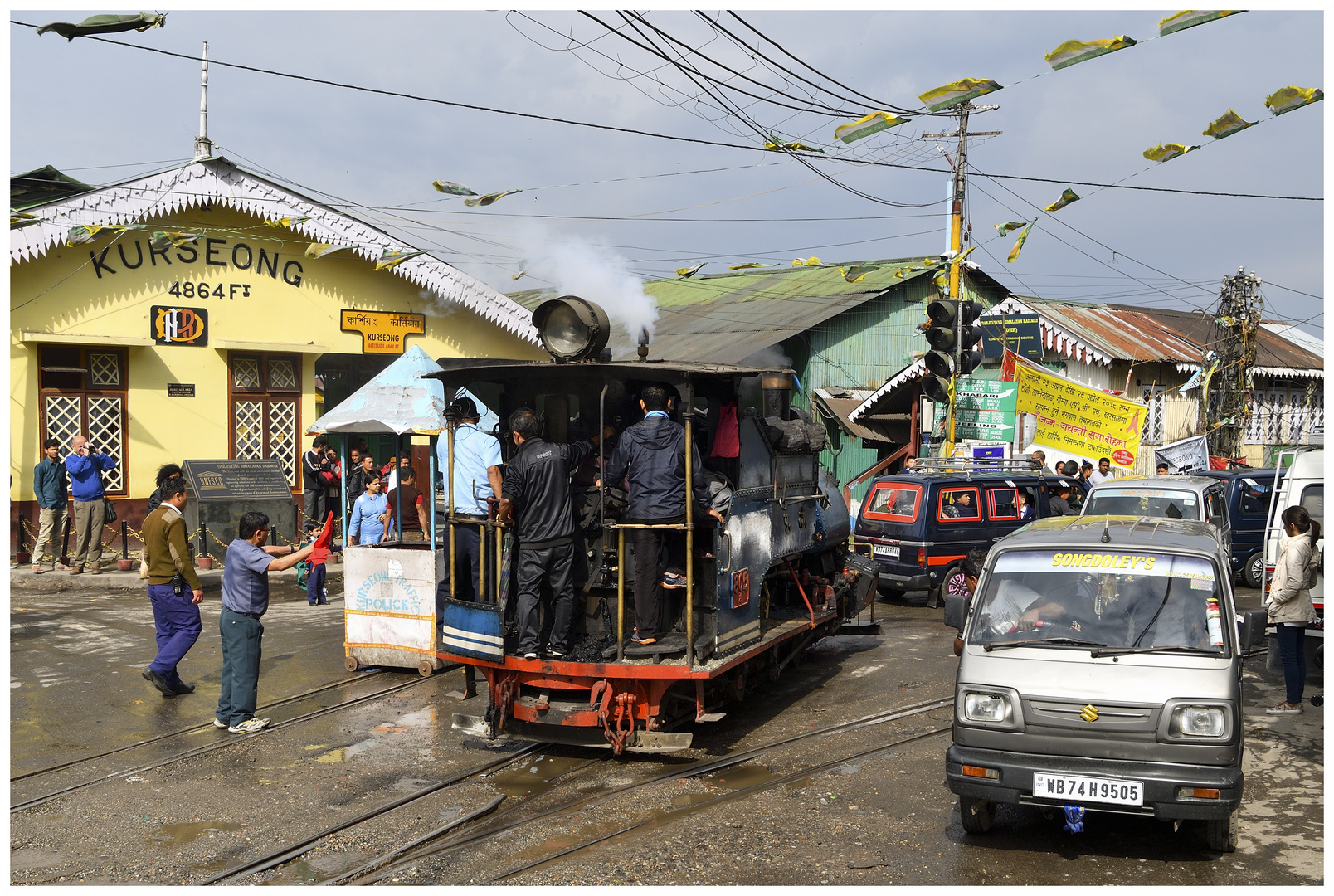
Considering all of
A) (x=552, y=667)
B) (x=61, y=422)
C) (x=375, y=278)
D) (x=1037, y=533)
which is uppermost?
(x=375, y=278)

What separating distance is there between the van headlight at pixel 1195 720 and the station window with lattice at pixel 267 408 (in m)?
14.7

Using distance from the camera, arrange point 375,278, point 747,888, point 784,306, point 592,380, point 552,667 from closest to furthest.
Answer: point 747,888 < point 552,667 < point 592,380 < point 375,278 < point 784,306

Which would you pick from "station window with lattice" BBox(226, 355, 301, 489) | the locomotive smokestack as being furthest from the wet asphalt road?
"station window with lattice" BBox(226, 355, 301, 489)

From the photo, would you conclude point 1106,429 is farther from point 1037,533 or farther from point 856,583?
point 1037,533

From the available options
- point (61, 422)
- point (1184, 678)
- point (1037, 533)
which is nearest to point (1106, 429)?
point (1037, 533)

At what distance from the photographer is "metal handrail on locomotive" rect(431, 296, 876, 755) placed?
7.54 meters

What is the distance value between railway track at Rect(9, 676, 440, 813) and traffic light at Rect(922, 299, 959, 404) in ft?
25.8

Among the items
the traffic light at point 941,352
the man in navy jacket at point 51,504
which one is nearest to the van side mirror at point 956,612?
the traffic light at point 941,352

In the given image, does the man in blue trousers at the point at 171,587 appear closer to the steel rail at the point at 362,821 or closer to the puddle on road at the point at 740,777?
the steel rail at the point at 362,821

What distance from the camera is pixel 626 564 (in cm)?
827

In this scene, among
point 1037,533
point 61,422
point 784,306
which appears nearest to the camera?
point 1037,533

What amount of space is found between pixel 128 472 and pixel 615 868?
13.7m

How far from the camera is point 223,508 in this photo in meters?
15.9

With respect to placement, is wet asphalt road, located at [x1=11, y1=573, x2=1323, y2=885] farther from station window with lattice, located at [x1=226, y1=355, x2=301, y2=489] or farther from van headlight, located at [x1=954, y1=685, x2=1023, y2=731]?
station window with lattice, located at [x1=226, y1=355, x2=301, y2=489]
